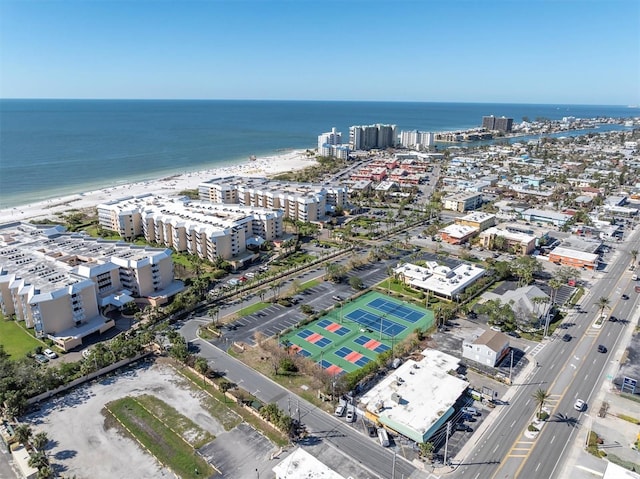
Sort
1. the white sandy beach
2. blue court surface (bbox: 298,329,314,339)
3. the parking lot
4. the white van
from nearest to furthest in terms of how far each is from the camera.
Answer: the parking lot
the white van
blue court surface (bbox: 298,329,314,339)
the white sandy beach

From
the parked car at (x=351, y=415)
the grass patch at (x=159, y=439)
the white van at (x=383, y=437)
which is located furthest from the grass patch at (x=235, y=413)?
the white van at (x=383, y=437)

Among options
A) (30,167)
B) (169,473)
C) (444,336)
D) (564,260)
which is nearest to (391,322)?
(444,336)

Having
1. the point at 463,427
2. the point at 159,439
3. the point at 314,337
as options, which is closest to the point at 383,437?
the point at 463,427

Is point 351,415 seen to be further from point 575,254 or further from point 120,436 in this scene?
point 575,254

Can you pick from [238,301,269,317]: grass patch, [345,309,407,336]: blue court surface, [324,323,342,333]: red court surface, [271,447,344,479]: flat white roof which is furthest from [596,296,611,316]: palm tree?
[238,301,269,317]: grass patch

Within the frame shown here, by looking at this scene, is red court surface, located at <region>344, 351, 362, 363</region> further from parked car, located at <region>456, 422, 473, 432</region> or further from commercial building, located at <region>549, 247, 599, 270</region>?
commercial building, located at <region>549, 247, 599, 270</region>

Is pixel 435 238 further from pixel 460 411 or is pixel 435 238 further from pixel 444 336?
pixel 460 411
